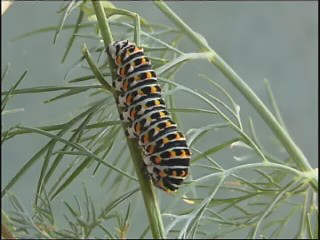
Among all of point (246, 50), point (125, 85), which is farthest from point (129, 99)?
point (246, 50)

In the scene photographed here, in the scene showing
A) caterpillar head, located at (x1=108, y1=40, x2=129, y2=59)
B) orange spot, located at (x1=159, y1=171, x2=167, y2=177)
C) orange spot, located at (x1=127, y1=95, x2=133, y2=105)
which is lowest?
orange spot, located at (x1=159, y1=171, x2=167, y2=177)

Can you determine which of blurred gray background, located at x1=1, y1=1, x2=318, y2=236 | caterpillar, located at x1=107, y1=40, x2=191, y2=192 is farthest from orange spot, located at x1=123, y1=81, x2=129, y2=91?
blurred gray background, located at x1=1, y1=1, x2=318, y2=236

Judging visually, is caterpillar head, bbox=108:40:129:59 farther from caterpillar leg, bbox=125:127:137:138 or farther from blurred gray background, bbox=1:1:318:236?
blurred gray background, bbox=1:1:318:236

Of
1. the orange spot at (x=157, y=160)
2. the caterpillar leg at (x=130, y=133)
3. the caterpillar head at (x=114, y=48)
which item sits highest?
the caterpillar head at (x=114, y=48)

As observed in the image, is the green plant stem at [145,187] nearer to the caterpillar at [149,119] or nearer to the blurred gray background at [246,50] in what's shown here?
the caterpillar at [149,119]

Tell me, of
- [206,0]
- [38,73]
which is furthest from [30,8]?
[206,0]

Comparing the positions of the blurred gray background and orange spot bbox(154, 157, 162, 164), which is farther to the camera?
the blurred gray background

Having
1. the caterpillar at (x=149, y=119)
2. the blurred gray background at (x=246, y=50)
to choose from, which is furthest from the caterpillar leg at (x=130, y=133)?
the blurred gray background at (x=246, y=50)
